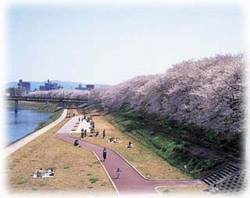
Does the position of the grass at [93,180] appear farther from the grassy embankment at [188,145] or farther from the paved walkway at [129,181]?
the grassy embankment at [188,145]

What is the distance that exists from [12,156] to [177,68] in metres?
21.9

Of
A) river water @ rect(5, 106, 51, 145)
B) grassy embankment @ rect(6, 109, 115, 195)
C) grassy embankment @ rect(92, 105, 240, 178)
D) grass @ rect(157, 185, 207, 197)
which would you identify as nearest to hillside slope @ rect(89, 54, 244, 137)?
grassy embankment @ rect(92, 105, 240, 178)

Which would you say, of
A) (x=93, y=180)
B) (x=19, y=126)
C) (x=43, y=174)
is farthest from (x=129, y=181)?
(x=19, y=126)

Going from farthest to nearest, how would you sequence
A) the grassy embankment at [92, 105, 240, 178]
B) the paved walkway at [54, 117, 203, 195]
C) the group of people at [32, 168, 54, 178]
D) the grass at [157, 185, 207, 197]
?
the grassy embankment at [92, 105, 240, 178] → the group of people at [32, 168, 54, 178] → the paved walkway at [54, 117, 203, 195] → the grass at [157, 185, 207, 197]

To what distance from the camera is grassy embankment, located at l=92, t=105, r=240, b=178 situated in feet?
61.2

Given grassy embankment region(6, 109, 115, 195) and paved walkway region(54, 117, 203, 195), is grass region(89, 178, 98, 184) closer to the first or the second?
grassy embankment region(6, 109, 115, 195)

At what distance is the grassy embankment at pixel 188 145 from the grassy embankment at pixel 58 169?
5.67 metres

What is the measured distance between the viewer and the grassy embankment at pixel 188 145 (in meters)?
18.7

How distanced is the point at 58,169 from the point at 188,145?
34.7 ft

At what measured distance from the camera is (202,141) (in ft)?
80.4

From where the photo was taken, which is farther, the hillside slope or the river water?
the river water

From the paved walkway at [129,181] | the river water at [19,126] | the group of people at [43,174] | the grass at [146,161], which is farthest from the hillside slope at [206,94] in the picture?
the river water at [19,126]

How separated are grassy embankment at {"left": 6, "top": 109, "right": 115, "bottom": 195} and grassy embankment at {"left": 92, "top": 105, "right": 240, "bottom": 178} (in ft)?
18.6

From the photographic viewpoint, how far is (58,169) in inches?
733
